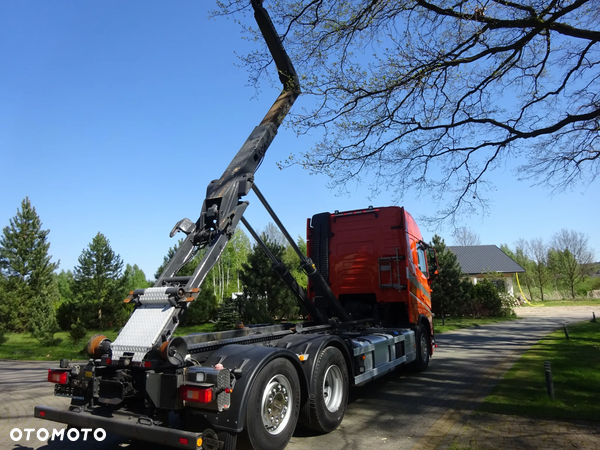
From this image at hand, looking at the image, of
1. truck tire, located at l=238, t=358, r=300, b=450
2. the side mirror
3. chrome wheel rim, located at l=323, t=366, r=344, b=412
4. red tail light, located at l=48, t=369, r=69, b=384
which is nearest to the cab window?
the side mirror

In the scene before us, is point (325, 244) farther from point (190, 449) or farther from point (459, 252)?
point (459, 252)

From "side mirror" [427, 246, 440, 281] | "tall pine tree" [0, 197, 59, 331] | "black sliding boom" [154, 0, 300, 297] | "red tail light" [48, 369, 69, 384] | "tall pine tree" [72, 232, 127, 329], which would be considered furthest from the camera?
"tall pine tree" [0, 197, 59, 331]

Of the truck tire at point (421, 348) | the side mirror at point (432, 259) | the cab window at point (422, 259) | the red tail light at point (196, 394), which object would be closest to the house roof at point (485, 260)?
the side mirror at point (432, 259)

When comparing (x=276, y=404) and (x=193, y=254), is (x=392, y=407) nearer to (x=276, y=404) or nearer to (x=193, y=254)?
(x=276, y=404)

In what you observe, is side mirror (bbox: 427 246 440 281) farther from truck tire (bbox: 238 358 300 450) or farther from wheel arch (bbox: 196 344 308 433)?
truck tire (bbox: 238 358 300 450)

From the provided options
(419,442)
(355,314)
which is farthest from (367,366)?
(355,314)

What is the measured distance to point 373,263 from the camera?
31.3 ft

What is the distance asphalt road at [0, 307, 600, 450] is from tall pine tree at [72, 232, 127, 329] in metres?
19.6

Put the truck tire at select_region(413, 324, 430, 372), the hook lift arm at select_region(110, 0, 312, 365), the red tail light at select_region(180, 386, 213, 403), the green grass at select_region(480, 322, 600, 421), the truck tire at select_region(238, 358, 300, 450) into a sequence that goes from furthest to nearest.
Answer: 1. the truck tire at select_region(413, 324, 430, 372)
2. the green grass at select_region(480, 322, 600, 421)
3. the hook lift arm at select_region(110, 0, 312, 365)
4. the truck tire at select_region(238, 358, 300, 450)
5. the red tail light at select_region(180, 386, 213, 403)

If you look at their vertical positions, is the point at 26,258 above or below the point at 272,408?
Answer: above

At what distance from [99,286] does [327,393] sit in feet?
101

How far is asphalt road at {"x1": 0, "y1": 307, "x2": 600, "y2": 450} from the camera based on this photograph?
529 centimetres

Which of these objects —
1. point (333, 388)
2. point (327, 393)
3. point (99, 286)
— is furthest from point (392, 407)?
point (99, 286)

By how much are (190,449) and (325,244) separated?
22.0 ft
